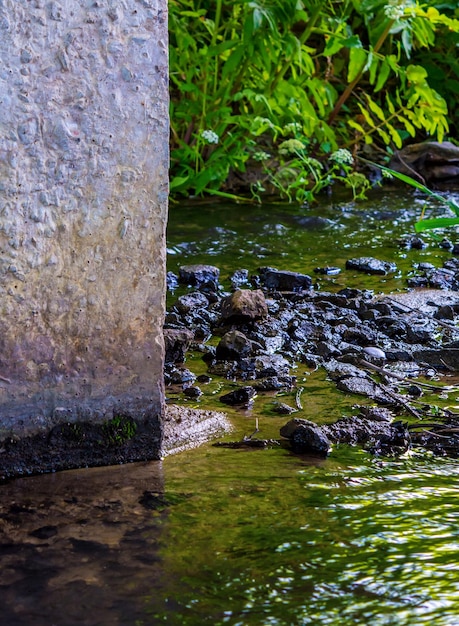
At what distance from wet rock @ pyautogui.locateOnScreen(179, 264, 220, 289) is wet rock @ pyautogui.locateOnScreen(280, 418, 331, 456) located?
80.7 inches

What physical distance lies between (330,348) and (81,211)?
55.9 inches

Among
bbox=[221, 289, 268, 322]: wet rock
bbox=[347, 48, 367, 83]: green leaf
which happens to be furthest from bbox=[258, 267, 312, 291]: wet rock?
bbox=[347, 48, 367, 83]: green leaf

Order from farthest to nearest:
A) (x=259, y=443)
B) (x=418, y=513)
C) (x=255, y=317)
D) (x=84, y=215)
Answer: (x=255, y=317) → (x=259, y=443) → (x=84, y=215) → (x=418, y=513)

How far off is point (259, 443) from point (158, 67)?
40.1 inches

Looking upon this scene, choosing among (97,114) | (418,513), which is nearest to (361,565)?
(418,513)

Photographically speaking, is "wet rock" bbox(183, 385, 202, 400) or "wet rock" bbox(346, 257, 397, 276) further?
"wet rock" bbox(346, 257, 397, 276)

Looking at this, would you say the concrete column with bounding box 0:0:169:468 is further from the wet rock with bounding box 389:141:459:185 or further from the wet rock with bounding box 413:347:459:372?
the wet rock with bounding box 389:141:459:185

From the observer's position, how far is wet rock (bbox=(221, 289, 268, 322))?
3.94 meters

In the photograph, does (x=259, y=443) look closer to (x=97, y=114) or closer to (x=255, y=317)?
(x=97, y=114)

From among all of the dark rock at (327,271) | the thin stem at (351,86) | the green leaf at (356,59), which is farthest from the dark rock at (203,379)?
the thin stem at (351,86)

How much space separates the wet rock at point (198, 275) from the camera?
4.74 metres

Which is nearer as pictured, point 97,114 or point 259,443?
point 97,114

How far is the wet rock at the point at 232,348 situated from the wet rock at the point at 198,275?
1129 mm

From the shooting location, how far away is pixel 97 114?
7.91 ft
